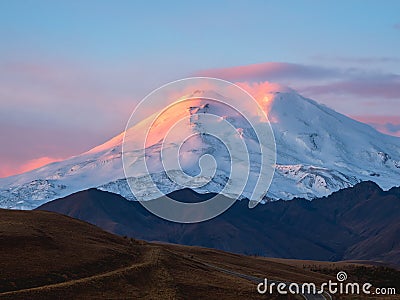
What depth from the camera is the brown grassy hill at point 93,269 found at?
269 ft

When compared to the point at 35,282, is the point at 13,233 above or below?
above

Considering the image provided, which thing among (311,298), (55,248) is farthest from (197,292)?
(55,248)

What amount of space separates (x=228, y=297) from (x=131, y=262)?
19387 millimetres

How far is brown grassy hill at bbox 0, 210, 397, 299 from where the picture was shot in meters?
81.9

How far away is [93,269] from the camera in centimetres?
9338

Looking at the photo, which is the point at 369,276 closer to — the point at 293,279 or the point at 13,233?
the point at 293,279

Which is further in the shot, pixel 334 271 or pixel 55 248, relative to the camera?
pixel 334 271

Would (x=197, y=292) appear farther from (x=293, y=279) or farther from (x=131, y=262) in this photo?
(x=293, y=279)

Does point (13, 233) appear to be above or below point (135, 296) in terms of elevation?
above

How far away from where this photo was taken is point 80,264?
308 ft

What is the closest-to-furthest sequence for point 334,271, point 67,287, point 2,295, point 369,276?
point 2,295, point 67,287, point 369,276, point 334,271

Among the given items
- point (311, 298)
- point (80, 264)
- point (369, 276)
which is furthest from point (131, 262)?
point (369, 276)

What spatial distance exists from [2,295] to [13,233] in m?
24.4

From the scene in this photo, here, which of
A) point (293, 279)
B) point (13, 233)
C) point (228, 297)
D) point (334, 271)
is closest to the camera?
point (228, 297)
